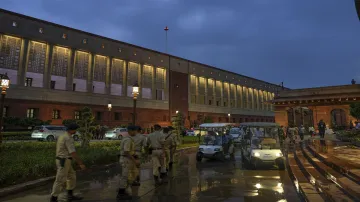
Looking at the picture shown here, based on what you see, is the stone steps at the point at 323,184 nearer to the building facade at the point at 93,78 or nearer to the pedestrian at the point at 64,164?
the pedestrian at the point at 64,164

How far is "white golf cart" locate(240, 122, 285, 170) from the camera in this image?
10.6 meters

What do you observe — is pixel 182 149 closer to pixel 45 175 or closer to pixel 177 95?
pixel 45 175

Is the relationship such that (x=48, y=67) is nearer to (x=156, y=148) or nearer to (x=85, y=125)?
(x=85, y=125)

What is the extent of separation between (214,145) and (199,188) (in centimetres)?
619

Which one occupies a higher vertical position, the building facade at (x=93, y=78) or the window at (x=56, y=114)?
the building facade at (x=93, y=78)

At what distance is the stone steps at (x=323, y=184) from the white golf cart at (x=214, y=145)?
4152mm

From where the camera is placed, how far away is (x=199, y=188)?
25.8 ft

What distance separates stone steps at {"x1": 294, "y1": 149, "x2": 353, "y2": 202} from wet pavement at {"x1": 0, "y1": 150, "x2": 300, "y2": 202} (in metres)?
0.72

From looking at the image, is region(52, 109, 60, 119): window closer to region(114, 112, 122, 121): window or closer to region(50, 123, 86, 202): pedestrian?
region(114, 112, 122, 121): window

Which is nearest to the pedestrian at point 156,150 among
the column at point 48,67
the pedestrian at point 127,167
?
the pedestrian at point 127,167

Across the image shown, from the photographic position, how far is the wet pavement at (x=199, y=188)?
22.3 feet

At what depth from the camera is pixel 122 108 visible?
4394 centimetres

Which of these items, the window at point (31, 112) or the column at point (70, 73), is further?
the column at point (70, 73)

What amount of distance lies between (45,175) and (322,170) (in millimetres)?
10484
